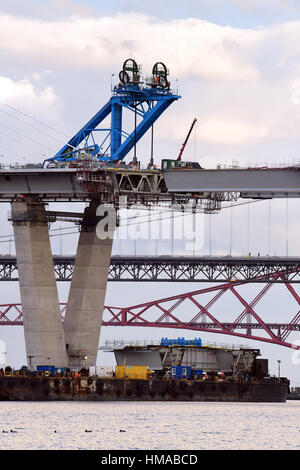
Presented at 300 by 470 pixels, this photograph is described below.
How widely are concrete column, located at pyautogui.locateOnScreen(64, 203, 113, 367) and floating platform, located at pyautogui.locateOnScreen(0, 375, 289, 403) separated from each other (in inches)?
150

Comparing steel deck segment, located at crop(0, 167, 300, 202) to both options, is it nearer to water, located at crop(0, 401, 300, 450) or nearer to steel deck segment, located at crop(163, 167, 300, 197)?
steel deck segment, located at crop(163, 167, 300, 197)

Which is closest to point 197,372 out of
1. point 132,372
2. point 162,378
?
point 162,378

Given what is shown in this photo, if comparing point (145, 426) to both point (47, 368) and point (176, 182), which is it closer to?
point (176, 182)

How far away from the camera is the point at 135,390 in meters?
161

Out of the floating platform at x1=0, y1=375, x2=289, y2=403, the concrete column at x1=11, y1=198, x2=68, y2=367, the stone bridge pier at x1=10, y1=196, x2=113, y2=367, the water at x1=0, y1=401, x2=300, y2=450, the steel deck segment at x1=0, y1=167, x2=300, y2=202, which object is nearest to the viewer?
the water at x1=0, y1=401, x2=300, y2=450

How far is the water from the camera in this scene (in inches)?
4193

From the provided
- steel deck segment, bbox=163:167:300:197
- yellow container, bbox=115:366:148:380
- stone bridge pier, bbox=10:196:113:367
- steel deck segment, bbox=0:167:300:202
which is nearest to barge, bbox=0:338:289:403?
yellow container, bbox=115:366:148:380

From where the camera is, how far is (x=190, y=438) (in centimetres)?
11106

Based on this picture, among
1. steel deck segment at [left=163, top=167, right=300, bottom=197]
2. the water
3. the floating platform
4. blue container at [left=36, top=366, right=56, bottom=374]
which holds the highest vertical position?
steel deck segment at [left=163, top=167, right=300, bottom=197]

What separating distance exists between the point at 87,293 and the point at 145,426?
3957cm

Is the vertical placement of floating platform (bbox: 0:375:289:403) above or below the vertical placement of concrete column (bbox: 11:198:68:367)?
below
